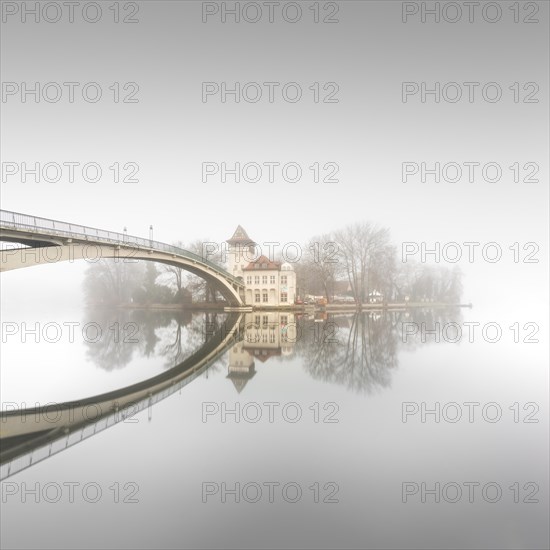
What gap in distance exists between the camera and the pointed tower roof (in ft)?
214

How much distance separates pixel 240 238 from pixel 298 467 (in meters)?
62.0

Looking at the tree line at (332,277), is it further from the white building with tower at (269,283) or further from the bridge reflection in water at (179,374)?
the bridge reflection in water at (179,374)

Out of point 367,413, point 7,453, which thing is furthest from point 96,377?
point 367,413

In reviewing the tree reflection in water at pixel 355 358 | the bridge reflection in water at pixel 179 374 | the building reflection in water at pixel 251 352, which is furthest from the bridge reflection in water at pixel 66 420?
the tree reflection in water at pixel 355 358

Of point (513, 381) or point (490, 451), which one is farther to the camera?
point (513, 381)

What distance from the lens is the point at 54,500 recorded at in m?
4.56

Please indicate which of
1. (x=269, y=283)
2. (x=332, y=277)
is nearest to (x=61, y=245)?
(x=269, y=283)

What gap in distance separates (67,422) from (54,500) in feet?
10.6

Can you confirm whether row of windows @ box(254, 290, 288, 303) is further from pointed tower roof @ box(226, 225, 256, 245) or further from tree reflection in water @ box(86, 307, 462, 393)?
tree reflection in water @ box(86, 307, 462, 393)

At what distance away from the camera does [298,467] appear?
533 centimetres

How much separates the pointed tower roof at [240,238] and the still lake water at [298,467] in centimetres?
5428

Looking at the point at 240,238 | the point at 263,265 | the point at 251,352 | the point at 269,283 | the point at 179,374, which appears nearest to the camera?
the point at 179,374

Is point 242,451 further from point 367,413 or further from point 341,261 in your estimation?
point 341,261

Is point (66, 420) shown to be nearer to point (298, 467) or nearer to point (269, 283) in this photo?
point (298, 467)
